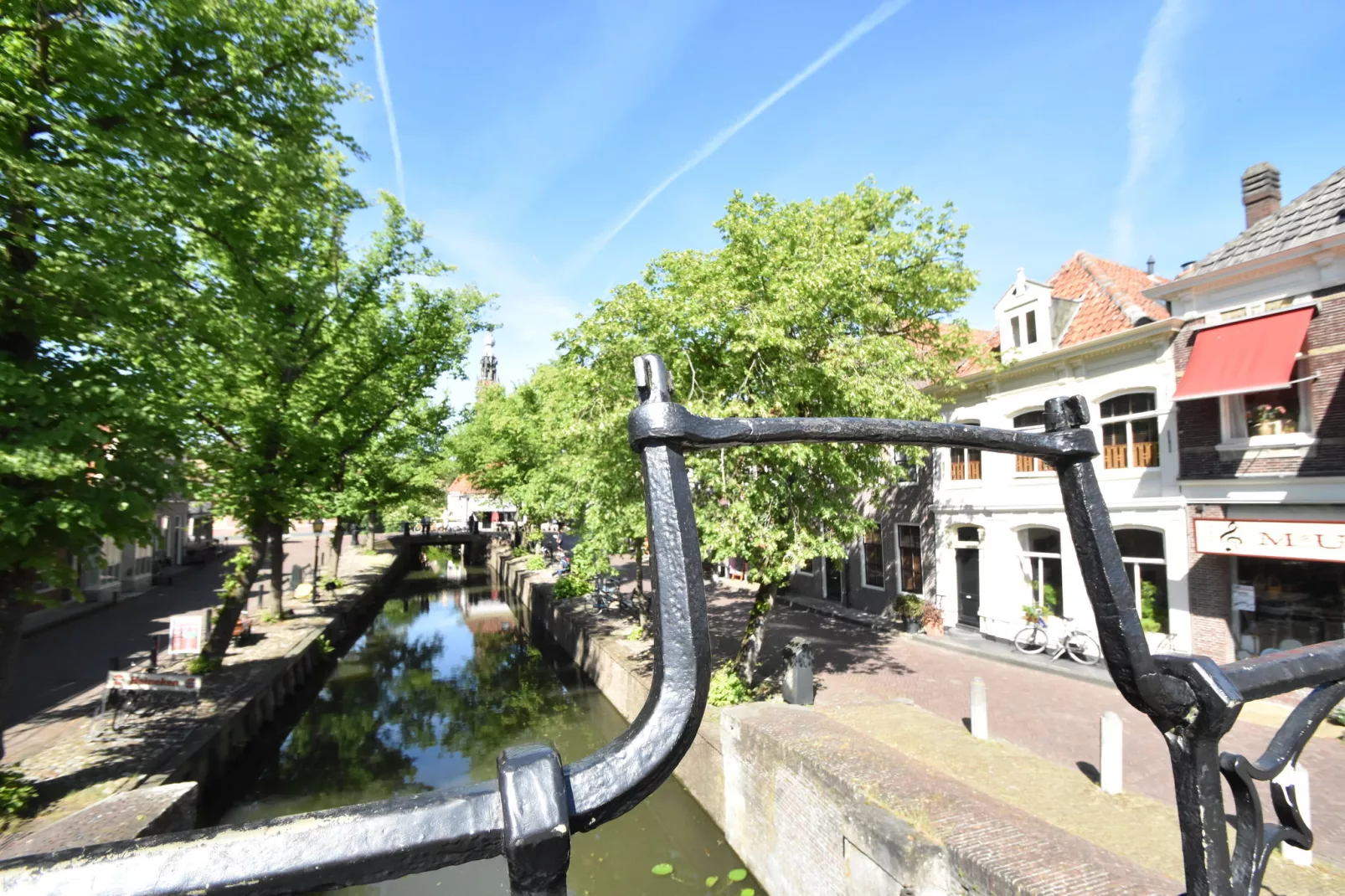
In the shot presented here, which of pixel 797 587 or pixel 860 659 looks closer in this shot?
pixel 860 659

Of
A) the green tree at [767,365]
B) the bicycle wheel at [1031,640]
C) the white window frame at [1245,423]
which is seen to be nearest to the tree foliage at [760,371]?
the green tree at [767,365]

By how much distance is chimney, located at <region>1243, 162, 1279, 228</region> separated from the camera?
13672 mm

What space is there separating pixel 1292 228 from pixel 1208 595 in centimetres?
633

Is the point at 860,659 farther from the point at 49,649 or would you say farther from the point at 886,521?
the point at 49,649

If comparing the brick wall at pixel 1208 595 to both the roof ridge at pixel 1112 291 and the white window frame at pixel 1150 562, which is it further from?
the roof ridge at pixel 1112 291

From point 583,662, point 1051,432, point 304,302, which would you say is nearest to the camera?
point 1051,432

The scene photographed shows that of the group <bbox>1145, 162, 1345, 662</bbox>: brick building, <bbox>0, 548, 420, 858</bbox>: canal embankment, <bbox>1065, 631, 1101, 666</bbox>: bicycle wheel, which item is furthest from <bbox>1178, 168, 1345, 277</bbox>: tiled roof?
<bbox>0, 548, 420, 858</bbox>: canal embankment

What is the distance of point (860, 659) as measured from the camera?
15.1 meters

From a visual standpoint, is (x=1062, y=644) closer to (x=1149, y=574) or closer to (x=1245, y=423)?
(x=1149, y=574)

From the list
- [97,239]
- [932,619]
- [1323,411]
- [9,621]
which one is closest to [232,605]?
[9,621]

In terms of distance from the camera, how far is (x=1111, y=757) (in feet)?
25.6

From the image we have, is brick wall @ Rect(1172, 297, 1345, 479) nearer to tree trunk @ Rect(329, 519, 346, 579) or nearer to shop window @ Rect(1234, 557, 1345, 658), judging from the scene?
shop window @ Rect(1234, 557, 1345, 658)

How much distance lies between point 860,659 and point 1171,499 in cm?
674

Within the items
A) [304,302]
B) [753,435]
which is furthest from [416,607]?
[753,435]
